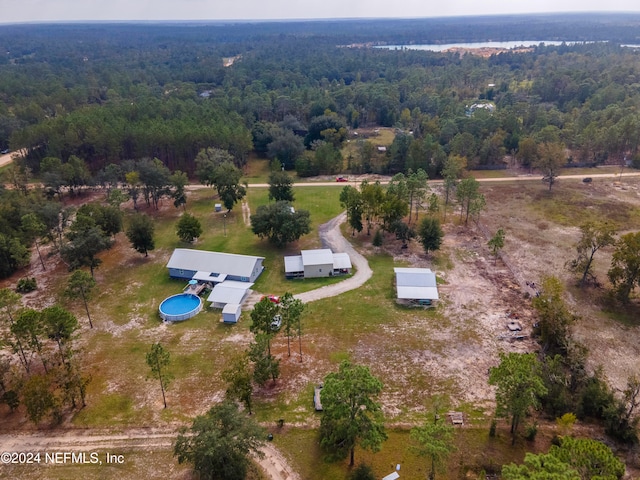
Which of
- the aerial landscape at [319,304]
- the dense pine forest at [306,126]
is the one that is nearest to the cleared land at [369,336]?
the aerial landscape at [319,304]

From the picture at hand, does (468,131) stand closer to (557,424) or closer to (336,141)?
(336,141)

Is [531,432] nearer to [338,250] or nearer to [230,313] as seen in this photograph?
[230,313]

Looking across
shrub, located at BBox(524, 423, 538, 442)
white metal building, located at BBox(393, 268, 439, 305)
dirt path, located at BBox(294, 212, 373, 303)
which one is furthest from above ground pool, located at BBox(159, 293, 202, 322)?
shrub, located at BBox(524, 423, 538, 442)

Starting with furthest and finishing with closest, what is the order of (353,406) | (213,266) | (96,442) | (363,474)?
(213,266)
(96,442)
(353,406)
(363,474)

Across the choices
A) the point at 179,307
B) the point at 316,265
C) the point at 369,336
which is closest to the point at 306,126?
the point at 316,265

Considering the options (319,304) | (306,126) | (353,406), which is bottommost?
(319,304)

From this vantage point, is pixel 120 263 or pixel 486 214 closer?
pixel 120 263

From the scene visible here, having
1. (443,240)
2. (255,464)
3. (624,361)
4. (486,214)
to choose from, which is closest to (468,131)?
(486,214)
